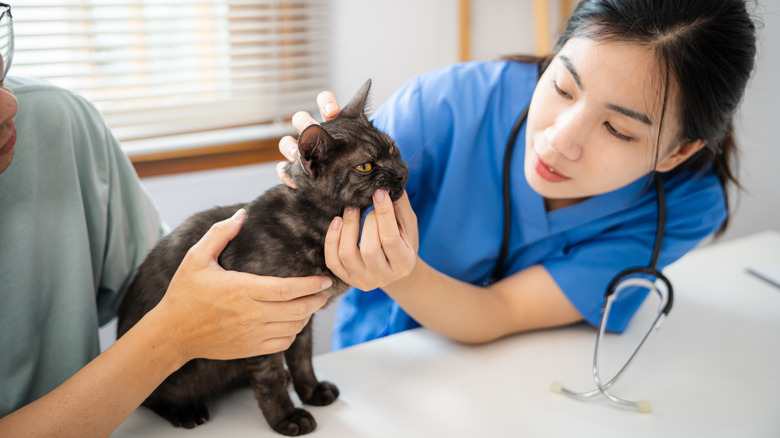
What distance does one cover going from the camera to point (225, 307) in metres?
0.80

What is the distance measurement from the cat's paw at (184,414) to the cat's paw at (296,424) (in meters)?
0.11

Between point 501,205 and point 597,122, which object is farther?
point 501,205

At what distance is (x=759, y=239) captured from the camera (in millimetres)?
1678

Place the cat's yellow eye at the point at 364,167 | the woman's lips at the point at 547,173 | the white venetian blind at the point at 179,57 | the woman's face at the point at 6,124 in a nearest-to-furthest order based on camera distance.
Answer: the woman's face at the point at 6,124
the cat's yellow eye at the point at 364,167
the woman's lips at the point at 547,173
the white venetian blind at the point at 179,57

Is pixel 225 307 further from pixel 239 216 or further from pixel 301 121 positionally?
pixel 301 121

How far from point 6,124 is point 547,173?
839 millimetres

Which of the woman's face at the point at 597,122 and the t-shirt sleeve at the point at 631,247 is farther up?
the woman's face at the point at 597,122

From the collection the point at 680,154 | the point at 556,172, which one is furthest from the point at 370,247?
the point at 680,154

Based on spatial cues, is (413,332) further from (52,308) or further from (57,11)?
(57,11)

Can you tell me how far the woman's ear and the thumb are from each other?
0.77m

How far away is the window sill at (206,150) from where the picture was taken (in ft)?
5.91

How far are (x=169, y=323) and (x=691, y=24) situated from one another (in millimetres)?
933

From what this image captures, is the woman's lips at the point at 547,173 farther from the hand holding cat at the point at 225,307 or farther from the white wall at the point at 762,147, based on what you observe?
the white wall at the point at 762,147

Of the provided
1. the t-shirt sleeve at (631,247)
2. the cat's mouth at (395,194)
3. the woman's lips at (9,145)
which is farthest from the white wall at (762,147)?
the woman's lips at (9,145)
